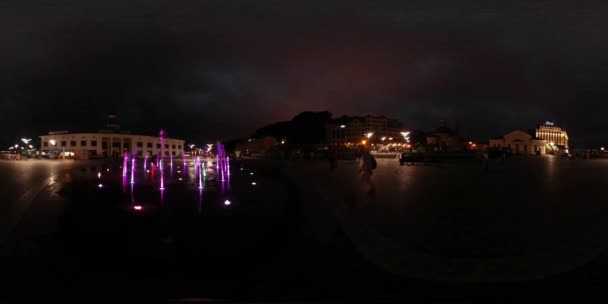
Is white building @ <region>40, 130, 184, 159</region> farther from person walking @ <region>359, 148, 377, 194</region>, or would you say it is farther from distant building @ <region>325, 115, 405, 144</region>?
person walking @ <region>359, 148, 377, 194</region>

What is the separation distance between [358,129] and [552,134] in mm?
56480

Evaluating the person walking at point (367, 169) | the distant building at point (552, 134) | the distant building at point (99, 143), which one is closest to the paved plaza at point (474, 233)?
the person walking at point (367, 169)

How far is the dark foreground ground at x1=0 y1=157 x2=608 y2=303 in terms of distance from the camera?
4371 millimetres

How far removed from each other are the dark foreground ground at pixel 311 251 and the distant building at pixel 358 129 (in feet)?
371

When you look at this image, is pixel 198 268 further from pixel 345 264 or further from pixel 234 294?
pixel 345 264

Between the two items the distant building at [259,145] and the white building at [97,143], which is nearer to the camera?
the white building at [97,143]

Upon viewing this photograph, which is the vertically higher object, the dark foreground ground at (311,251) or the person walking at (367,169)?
the person walking at (367,169)

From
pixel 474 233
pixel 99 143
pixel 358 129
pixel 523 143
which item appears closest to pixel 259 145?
pixel 358 129

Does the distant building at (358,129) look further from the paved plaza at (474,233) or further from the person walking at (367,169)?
the paved plaza at (474,233)

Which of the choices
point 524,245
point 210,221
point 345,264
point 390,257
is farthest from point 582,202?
point 210,221

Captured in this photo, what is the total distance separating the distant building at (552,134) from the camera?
10638 centimetres

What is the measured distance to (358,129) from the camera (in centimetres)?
12531

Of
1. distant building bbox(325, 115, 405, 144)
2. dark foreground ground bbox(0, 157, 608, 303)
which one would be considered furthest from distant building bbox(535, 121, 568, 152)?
dark foreground ground bbox(0, 157, 608, 303)

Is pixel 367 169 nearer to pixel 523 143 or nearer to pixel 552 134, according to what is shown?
pixel 523 143
